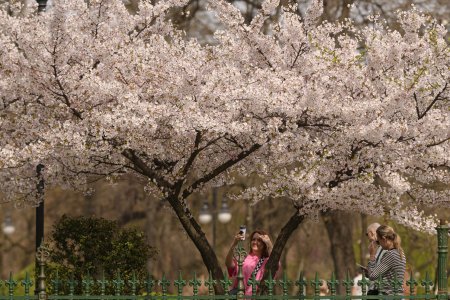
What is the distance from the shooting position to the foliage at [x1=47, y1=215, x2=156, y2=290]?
13789 mm

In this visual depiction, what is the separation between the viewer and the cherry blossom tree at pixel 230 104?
42.5ft

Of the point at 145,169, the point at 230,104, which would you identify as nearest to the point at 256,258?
the point at 230,104

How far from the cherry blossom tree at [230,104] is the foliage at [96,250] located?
0.69 meters

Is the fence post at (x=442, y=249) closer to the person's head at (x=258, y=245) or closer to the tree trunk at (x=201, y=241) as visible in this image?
the person's head at (x=258, y=245)

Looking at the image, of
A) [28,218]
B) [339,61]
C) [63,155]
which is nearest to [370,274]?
[339,61]

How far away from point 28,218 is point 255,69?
23.5 metres

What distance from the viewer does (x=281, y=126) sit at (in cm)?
1346

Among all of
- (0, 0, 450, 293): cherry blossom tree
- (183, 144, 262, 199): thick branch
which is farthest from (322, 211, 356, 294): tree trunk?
(183, 144, 262, 199): thick branch

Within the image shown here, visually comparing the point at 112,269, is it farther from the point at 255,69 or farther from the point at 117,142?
the point at 255,69

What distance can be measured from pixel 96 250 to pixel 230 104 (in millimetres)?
2610

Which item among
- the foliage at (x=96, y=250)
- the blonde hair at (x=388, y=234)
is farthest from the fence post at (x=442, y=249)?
the foliage at (x=96, y=250)

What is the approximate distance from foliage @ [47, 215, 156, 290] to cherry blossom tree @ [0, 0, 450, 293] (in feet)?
2.25

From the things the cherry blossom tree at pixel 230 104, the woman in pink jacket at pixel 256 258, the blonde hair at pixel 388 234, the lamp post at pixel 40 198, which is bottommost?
the woman in pink jacket at pixel 256 258

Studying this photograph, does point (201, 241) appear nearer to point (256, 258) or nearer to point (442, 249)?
point (256, 258)
